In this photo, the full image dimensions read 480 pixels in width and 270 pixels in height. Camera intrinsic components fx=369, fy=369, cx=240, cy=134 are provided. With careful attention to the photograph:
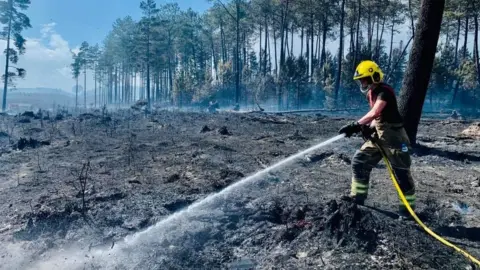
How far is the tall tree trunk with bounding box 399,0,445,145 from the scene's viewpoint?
7.62m

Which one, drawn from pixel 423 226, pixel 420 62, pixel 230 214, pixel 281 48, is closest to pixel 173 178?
pixel 230 214

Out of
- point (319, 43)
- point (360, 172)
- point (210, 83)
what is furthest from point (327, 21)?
point (360, 172)

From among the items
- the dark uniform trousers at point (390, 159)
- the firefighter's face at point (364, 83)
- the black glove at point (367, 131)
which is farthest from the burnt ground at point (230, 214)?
the firefighter's face at point (364, 83)

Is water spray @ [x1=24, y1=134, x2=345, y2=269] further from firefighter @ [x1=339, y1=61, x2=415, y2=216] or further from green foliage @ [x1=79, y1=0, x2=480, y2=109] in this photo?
green foliage @ [x1=79, y1=0, x2=480, y2=109]

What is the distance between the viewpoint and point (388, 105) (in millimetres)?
4539

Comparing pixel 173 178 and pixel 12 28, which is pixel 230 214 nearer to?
pixel 173 178

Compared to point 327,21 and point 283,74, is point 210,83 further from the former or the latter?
point 327,21

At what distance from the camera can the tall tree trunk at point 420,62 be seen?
25.0 ft

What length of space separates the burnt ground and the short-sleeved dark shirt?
1143 millimetres

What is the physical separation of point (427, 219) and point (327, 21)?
36.7 metres

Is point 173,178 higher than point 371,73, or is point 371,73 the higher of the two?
point 371,73

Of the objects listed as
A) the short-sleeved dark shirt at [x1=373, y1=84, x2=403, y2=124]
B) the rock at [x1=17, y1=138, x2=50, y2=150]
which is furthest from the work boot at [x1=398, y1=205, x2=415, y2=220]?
the rock at [x1=17, y1=138, x2=50, y2=150]

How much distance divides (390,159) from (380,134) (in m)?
0.33

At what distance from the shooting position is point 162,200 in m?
5.38
